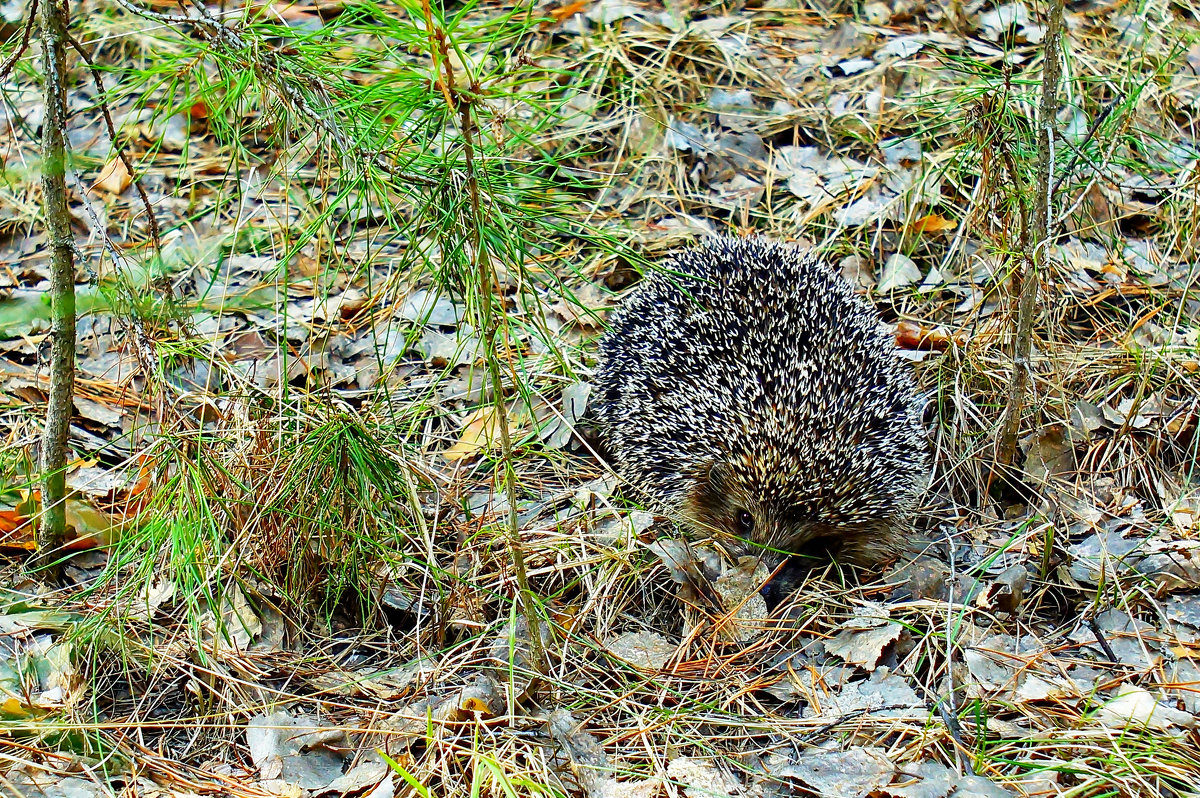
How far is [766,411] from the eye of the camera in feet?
14.1

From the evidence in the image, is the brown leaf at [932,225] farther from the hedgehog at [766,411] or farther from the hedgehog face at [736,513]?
the hedgehog face at [736,513]

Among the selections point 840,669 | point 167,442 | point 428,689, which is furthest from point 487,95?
point 840,669

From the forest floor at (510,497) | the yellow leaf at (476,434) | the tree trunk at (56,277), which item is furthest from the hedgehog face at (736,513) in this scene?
the tree trunk at (56,277)

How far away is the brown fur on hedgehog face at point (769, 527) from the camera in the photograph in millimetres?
4242

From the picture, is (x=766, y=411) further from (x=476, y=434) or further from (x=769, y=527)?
(x=476, y=434)

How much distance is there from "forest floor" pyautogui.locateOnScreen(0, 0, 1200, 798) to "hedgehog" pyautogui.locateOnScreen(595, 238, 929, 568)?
0.69 feet

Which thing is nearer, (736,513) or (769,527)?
(769,527)

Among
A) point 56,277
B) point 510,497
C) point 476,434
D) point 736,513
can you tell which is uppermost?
point 56,277

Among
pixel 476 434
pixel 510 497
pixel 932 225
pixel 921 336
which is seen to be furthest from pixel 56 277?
pixel 932 225

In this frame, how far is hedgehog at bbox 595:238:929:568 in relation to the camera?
→ 424 cm

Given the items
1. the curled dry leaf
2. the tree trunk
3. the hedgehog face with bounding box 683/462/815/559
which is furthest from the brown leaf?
the tree trunk

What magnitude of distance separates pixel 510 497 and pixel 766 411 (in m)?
1.58

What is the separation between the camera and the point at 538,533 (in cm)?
421

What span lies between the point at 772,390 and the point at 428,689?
1.86 m
